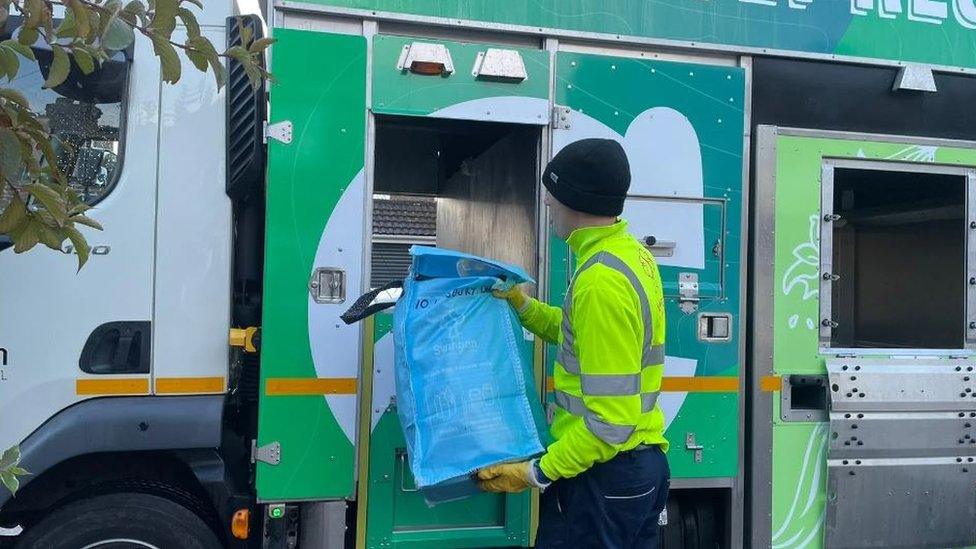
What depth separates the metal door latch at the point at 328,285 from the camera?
2.94 meters

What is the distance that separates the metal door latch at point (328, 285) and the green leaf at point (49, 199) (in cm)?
171

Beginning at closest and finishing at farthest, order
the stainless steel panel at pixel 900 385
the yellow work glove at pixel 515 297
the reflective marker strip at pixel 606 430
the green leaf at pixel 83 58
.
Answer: the green leaf at pixel 83 58 → the reflective marker strip at pixel 606 430 → the yellow work glove at pixel 515 297 → the stainless steel panel at pixel 900 385

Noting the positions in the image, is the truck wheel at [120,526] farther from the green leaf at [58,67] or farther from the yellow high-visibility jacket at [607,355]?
the green leaf at [58,67]

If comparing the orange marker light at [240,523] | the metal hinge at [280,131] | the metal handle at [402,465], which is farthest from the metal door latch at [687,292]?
the orange marker light at [240,523]

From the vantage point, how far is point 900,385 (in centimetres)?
338

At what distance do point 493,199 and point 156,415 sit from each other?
70.1 inches

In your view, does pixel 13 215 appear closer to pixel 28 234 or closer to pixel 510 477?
pixel 28 234

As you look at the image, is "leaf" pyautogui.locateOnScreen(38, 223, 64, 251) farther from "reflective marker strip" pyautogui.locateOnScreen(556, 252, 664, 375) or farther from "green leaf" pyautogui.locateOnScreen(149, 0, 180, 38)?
"reflective marker strip" pyautogui.locateOnScreen(556, 252, 664, 375)

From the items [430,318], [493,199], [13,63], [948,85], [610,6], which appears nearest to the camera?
[13,63]

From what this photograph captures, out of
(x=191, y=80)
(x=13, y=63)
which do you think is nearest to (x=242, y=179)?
(x=191, y=80)

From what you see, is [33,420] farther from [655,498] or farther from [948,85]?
[948,85]

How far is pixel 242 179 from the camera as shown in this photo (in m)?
2.96

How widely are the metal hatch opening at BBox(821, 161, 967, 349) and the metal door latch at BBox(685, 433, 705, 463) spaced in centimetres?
65

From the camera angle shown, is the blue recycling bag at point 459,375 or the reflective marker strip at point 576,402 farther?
the blue recycling bag at point 459,375
